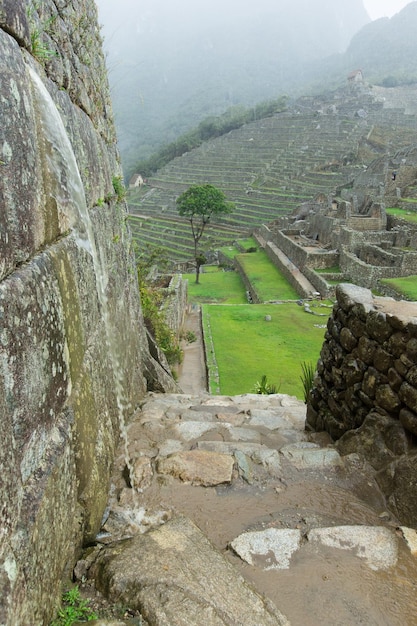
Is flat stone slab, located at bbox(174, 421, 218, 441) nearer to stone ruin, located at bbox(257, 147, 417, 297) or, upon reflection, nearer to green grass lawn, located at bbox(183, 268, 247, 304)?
stone ruin, located at bbox(257, 147, 417, 297)

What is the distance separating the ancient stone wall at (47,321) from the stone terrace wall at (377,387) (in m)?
2.13

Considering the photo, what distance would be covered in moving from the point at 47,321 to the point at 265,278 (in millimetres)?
23473

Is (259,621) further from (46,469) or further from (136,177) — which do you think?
(136,177)

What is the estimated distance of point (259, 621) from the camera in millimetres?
2035

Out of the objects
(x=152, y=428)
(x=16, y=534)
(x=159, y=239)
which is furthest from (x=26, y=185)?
(x=159, y=239)

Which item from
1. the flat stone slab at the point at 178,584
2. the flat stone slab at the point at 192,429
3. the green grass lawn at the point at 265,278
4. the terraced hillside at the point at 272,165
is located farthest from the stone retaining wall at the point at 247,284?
the flat stone slab at the point at 178,584

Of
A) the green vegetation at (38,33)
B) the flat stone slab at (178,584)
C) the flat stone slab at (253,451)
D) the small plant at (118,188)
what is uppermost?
the green vegetation at (38,33)

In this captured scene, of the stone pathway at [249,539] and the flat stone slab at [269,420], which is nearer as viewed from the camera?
the stone pathway at [249,539]

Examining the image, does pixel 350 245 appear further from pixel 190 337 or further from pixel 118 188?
pixel 118 188

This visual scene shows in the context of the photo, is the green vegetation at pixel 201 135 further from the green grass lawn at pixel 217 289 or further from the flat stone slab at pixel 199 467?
the flat stone slab at pixel 199 467

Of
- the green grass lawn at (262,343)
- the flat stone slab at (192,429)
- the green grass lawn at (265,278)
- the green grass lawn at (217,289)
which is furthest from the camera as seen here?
the green grass lawn at (217,289)

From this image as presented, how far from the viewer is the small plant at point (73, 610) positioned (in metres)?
1.90

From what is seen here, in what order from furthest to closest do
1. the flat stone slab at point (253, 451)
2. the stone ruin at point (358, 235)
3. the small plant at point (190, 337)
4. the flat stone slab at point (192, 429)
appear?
the stone ruin at point (358, 235), the small plant at point (190, 337), the flat stone slab at point (192, 429), the flat stone slab at point (253, 451)

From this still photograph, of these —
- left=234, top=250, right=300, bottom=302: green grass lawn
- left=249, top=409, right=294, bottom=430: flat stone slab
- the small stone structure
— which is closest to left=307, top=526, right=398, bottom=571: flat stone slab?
left=249, top=409, right=294, bottom=430: flat stone slab
